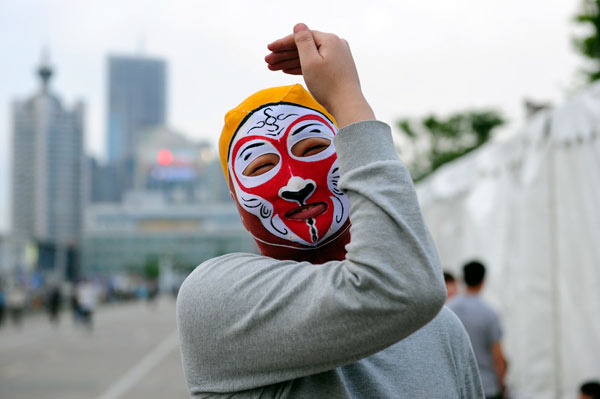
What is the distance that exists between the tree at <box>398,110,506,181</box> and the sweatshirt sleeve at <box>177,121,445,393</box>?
32.3m

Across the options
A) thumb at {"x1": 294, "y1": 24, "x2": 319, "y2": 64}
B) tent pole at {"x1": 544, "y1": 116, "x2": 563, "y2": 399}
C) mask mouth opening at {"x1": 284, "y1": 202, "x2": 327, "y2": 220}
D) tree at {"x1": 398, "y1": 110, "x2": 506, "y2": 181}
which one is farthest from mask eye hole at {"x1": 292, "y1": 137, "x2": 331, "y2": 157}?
tree at {"x1": 398, "y1": 110, "x2": 506, "y2": 181}

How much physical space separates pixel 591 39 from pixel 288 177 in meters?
16.4

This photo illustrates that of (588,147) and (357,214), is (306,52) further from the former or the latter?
(588,147)

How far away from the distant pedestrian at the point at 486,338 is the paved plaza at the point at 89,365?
5124mm

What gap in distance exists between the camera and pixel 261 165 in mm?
1390

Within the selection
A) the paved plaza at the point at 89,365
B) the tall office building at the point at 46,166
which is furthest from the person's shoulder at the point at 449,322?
the tall office building at the point at 46,166

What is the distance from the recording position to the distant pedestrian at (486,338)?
4.96m

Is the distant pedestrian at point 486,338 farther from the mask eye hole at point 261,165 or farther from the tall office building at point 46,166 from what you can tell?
the tall office building at point 46,166

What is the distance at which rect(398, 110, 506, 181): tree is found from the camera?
33.9 meters

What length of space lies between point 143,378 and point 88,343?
296 inches

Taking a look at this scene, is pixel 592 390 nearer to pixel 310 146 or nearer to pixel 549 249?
pixel 549 249

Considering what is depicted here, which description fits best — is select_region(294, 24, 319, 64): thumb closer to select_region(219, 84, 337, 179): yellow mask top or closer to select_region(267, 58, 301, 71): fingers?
select_region(267, 58, 301, 71): fingers

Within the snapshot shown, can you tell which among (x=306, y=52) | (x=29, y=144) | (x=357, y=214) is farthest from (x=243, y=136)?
(x=29, y=144)

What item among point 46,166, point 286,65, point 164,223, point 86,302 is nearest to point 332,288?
point 286,65
